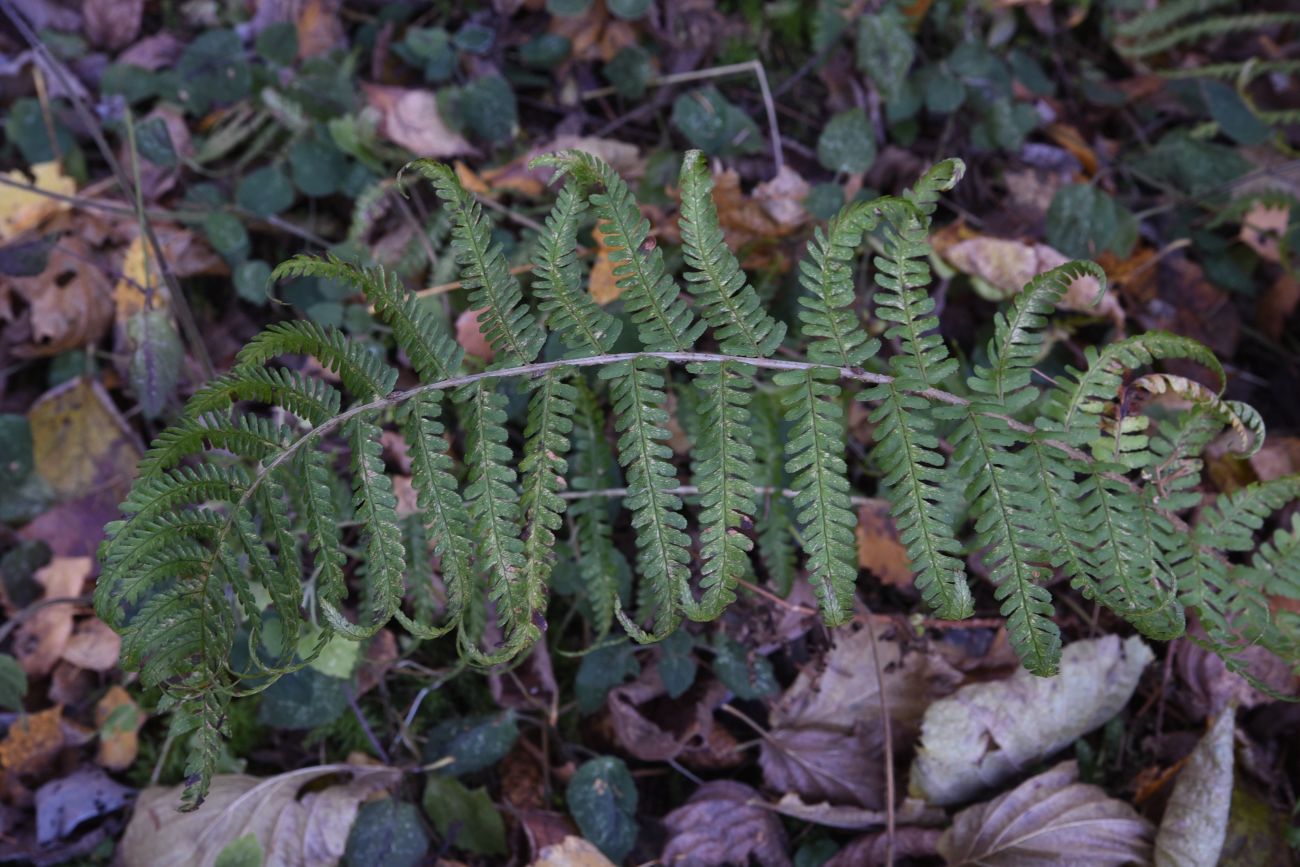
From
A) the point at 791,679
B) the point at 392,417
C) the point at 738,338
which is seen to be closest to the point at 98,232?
the point at 392,417

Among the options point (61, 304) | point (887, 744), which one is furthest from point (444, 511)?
point (61, 304)

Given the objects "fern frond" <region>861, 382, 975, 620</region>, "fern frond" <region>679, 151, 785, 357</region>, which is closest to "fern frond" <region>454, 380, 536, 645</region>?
"fern frond" <region>679, 151, 785, 357</region>

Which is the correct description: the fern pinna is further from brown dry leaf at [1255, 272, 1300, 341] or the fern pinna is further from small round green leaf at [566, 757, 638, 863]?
brown dry leaf at [1255, 272, 1300, 341]

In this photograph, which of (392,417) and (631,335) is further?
(631,335)

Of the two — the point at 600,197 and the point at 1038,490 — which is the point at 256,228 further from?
the point at 1038,490

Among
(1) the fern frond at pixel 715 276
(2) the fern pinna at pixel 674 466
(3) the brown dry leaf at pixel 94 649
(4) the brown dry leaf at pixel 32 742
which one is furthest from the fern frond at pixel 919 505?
(4) the brown dry leaf at pixel 32 742

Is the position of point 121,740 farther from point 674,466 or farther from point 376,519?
point 674,466
